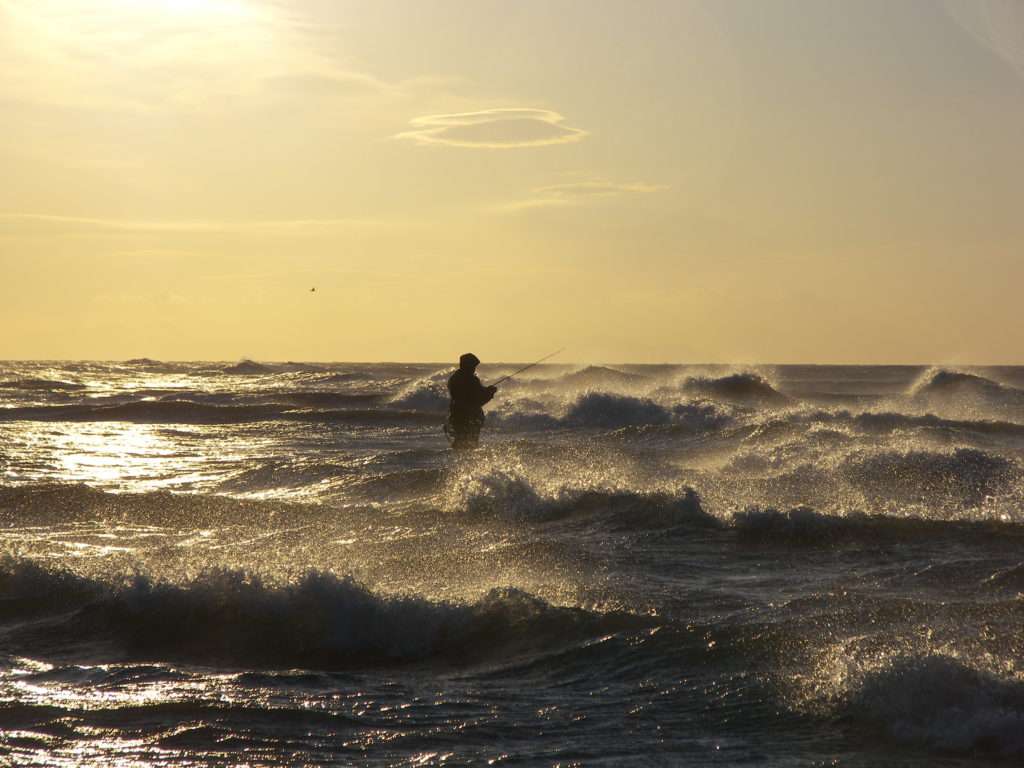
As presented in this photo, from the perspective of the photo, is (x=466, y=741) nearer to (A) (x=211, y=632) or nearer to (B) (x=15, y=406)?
(A) (x=211, y=632)

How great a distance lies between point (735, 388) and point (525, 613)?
1345 inches

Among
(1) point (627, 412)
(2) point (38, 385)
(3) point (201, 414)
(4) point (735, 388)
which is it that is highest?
(4) point (735, 388)

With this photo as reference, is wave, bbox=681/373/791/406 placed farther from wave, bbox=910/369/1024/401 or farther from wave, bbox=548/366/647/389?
wave, bbox=910/369/1024/401

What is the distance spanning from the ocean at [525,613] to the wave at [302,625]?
2 centimetres

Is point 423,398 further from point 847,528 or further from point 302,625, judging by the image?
point 302,625

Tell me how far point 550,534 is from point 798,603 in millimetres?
3877

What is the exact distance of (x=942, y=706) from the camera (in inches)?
235

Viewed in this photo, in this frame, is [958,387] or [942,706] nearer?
[942,706]

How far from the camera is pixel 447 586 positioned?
8789mm

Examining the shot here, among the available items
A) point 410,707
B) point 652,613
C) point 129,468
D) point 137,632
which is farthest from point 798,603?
point 129,468

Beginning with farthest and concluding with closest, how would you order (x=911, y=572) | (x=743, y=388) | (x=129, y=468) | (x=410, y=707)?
(x=743, y=388) → (x=129, y=468) → (x=911, y=572) → (x=410, y=707)

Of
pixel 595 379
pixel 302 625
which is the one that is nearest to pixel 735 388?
pixel 595 379

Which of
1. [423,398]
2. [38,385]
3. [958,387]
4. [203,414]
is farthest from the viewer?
[38,385]

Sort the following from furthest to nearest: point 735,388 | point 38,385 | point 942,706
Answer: point 38,385, point 735,388, point 942,706
